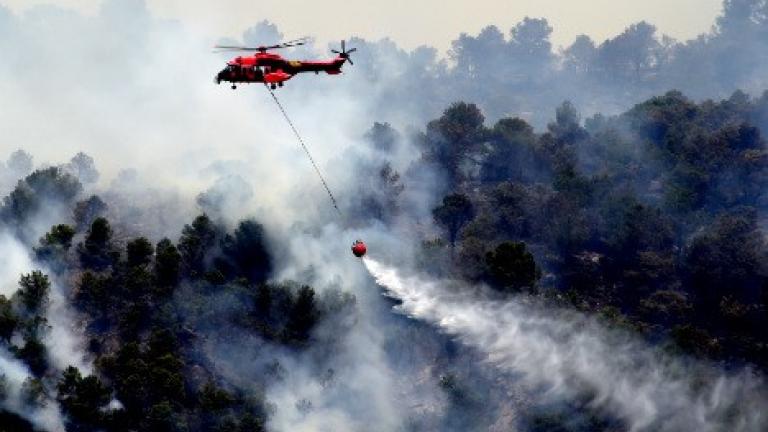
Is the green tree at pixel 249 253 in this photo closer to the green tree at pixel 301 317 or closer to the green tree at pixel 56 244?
the green tree at pixel 301 317

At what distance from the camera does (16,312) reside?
2936 inches

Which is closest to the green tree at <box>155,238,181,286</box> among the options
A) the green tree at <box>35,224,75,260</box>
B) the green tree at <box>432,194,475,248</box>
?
the green tree at <box>35,224,75,260</box>

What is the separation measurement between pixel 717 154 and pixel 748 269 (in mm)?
27816

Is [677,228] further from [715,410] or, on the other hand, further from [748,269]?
[715,410]

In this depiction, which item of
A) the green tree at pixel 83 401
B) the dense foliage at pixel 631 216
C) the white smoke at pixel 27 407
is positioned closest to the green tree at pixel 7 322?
the white smoke at pixel 27 407

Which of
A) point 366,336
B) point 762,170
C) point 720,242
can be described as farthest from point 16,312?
point 762,170

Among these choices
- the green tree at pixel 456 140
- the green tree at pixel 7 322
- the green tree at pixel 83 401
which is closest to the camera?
the green tree at pixel 83 401

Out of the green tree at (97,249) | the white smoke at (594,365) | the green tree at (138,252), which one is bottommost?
the white smoke at (594,365)

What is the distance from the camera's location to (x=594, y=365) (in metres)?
67.8

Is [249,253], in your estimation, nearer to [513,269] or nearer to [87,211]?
[87,211]

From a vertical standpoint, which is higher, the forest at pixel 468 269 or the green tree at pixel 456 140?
the green tree at pixel 456 140

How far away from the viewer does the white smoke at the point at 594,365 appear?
61781 millimetres

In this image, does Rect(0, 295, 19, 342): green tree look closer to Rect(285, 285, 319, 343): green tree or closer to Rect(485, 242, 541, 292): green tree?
Rect(285, 285, 319, 343): green tree

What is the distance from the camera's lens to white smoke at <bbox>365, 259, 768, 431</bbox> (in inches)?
2432
